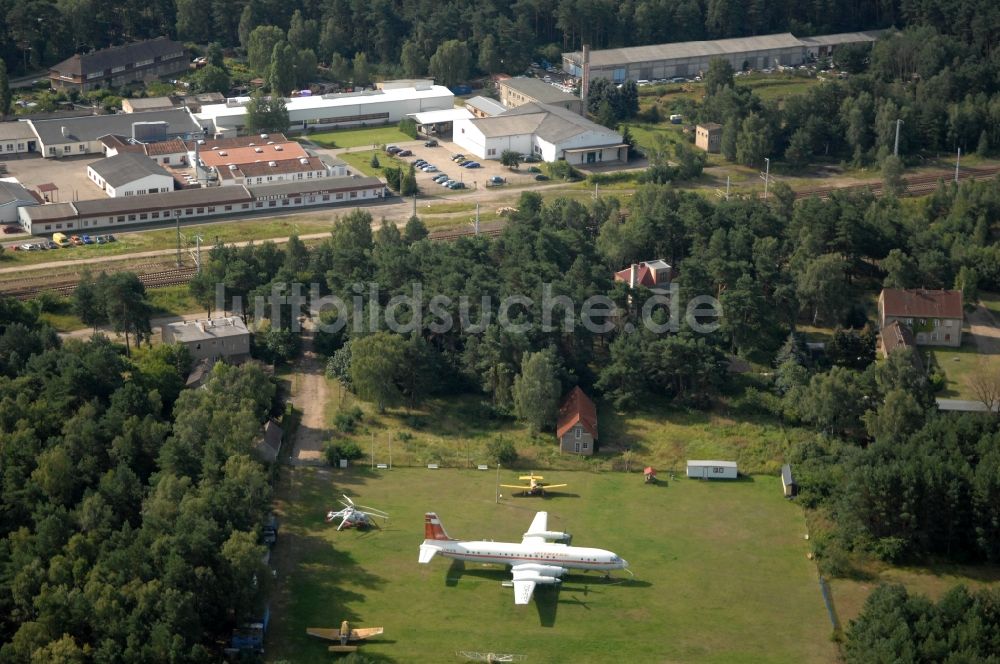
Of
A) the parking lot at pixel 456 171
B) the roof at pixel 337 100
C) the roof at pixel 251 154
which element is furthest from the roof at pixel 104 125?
the parking lot at pixel 456 171

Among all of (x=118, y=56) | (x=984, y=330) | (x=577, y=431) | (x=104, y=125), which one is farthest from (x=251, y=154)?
(x=984, y=330)

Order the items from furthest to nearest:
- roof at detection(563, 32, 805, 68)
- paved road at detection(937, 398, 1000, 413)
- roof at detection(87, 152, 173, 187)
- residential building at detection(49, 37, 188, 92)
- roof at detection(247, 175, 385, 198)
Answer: roof at detection(563, 32, 805, 68) → residential building at detection(49, 37, 188, 92) → roof at detection(247, 175, 385, 198) → roof at detection(87, 152, 173, 187) → paved road at detection(937, 398, 1000, 413)

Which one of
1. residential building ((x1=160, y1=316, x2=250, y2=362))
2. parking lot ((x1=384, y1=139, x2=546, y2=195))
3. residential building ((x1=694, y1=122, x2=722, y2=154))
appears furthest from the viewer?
residential building ((x1=694, y1=122, x2=722, y2=154))

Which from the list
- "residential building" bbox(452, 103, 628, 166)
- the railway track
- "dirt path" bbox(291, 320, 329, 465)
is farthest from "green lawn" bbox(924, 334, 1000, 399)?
the railway track

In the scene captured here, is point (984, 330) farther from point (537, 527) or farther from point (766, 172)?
point (537, 527)

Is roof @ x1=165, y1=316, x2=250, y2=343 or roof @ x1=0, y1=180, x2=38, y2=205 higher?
roof @ x1=0, y1=180, x2=38, y2=205

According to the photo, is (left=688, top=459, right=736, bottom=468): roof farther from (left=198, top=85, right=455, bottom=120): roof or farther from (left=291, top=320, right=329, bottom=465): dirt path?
(left=198, top=85, right=455, bottom=120): roof

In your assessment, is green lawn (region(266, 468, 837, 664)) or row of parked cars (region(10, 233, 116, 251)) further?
row of parked cars (region(10, 233, 116, 251))
